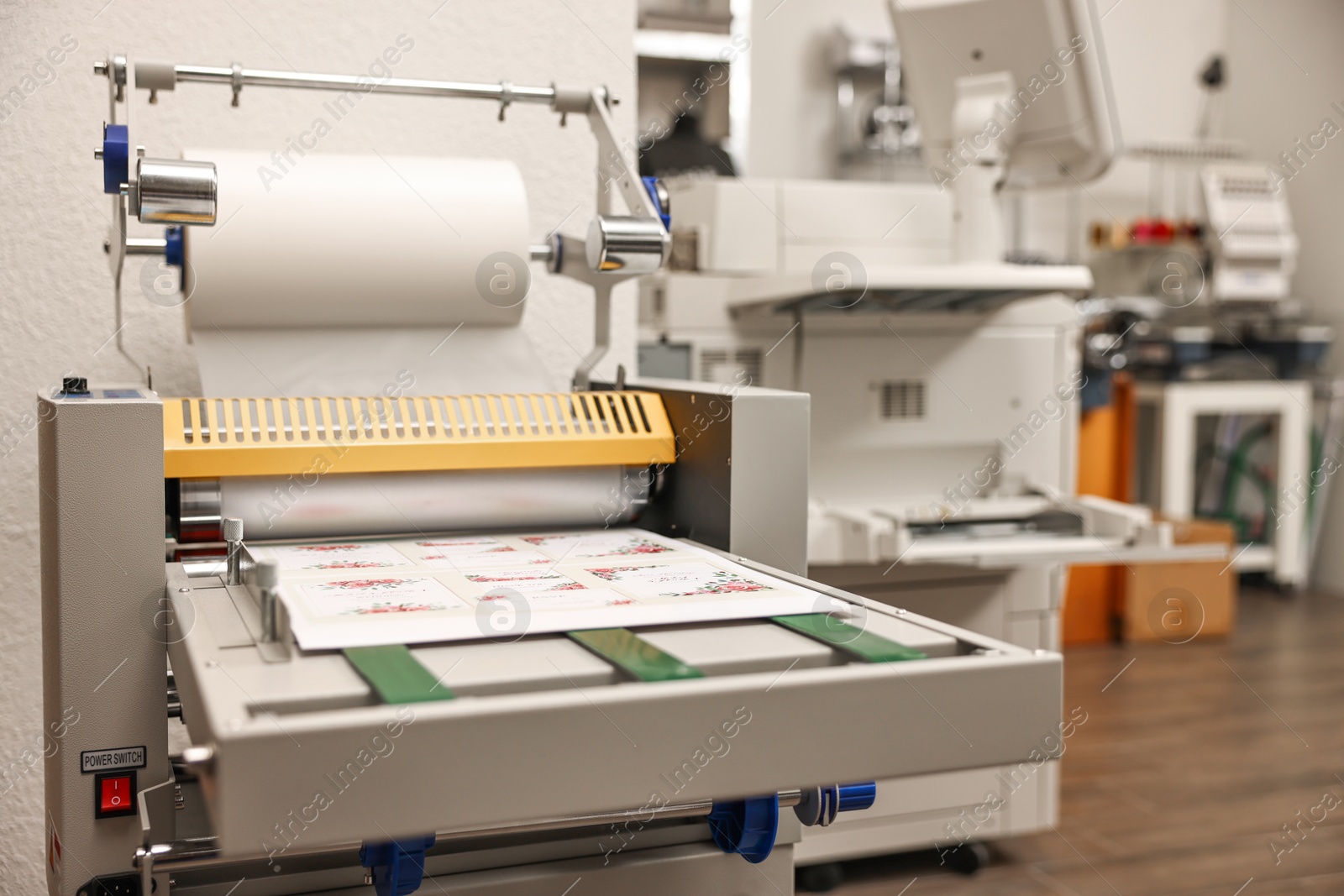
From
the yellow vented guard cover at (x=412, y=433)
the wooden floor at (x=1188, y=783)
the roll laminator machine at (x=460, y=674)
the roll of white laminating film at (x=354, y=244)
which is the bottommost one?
the wooden floor at (x=1188, y=783)

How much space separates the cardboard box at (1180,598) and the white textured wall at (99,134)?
303 centimetres

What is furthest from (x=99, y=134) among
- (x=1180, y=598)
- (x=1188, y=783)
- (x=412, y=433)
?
(x=1180, y=598)

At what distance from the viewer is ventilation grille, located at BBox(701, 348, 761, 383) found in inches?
90.3

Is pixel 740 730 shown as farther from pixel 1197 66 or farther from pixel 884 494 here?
pixel 1197 66

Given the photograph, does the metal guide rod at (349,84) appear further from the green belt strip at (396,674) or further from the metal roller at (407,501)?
the green belt strip at (396,674)

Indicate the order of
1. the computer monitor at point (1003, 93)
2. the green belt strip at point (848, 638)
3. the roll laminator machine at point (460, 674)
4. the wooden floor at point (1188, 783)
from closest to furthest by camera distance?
1. the roll laminator machine at point (460, 674)
2. the green belt strip at point (848, 638)
3. the computer monitor at point (1003, 93)
4. the wooden floor at point (1188, 783)

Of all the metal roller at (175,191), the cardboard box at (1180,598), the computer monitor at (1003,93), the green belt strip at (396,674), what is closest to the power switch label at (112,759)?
the green belt strip at (396,674)

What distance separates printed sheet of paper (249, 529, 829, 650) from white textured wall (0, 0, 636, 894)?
674 millimetres

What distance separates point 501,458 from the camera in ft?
3.95

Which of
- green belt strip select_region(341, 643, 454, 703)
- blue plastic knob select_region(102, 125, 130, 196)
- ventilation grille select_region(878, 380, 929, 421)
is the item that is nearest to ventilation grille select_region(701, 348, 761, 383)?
ventilation grille select_region(878, 380, 929, 421)

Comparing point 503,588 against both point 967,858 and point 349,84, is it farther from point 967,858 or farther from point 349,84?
point 967,858

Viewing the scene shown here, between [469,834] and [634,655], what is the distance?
363 mm

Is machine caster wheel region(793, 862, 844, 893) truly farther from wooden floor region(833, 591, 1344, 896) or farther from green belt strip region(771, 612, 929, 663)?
green belt strip region(771, 612, 929, 663)

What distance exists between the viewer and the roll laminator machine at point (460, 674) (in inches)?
26.8
